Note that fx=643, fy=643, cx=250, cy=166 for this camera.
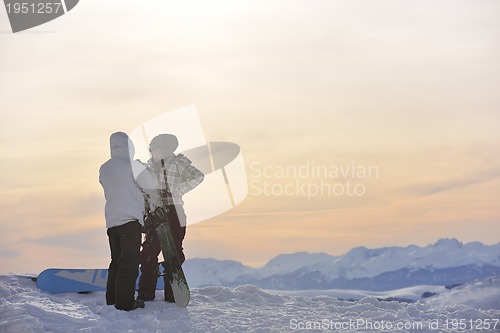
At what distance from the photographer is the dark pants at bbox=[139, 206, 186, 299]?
9016mm

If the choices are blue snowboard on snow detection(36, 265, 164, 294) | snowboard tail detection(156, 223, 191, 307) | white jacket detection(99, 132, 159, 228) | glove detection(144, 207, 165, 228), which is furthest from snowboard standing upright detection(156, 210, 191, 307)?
blue snowboard on snow detection(36, 265, 164, 294)

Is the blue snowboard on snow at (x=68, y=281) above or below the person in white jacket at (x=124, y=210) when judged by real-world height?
below

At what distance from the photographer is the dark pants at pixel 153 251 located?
9.02m

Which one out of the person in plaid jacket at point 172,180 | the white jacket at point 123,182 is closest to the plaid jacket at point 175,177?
the person in plaid jacket at point 172,180

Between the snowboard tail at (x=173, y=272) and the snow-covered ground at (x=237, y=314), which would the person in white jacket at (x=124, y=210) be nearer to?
the snow-covered ground at (x=237, y=314)

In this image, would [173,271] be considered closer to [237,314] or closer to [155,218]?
[155,218]

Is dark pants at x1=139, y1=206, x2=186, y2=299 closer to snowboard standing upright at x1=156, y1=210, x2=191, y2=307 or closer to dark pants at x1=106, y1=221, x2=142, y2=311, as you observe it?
snowboard standing upright at x1=156, y1=210, x2=191, y2=307

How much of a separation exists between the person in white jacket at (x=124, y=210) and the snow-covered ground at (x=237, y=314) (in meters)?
0.35

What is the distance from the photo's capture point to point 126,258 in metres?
8.39

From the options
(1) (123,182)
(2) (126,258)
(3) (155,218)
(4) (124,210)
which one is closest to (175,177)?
(3) (155,218)

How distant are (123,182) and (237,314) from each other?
2.48 metres

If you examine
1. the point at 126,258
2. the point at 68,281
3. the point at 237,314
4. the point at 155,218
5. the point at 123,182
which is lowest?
the point at 237,314

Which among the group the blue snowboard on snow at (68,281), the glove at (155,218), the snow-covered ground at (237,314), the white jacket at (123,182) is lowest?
the snow-covered ground at (237,314)

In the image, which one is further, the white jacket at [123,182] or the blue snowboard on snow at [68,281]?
the blue snowboard on snow at [68,281]
